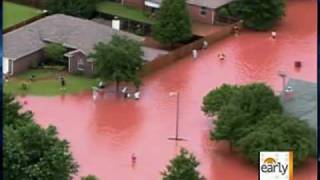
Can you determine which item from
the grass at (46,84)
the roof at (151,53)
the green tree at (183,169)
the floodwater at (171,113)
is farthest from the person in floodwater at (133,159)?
the roof at (151,53)

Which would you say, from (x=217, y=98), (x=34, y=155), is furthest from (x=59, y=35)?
(x=34, y=155)

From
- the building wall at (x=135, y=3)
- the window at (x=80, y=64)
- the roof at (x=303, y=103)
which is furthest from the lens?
the building wall at (x=135, y=3)

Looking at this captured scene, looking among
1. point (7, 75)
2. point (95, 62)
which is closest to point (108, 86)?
point (95, 62)

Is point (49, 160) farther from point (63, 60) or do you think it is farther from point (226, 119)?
point (63, 60)

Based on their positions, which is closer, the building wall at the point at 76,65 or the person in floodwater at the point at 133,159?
the person in floodwater at the point at 133,159

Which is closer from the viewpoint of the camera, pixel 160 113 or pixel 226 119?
pixel 226 119

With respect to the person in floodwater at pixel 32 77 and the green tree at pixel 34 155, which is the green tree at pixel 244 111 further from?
the person in floodwater at pixel 32 77
